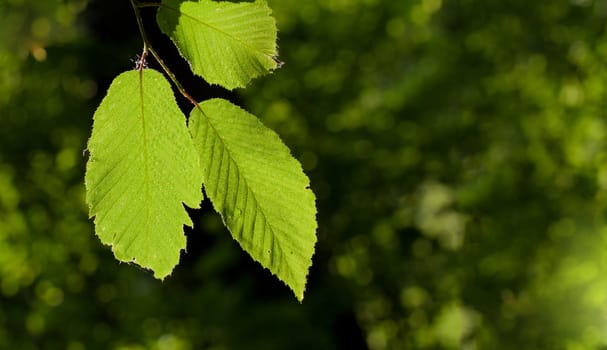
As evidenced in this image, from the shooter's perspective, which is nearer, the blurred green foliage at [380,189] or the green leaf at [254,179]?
the green leaf at [254,179]

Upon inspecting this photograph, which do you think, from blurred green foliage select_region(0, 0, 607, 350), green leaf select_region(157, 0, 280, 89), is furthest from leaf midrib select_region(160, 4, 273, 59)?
blurred green foliage select_region(0, 0, 607, 350)

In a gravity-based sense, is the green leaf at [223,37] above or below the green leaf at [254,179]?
above

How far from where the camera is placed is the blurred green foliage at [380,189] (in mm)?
3568

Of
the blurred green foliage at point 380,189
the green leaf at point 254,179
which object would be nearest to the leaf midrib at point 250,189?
the green leaf at point 254,179

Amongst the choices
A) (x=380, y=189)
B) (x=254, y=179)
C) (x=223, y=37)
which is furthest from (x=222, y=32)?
(x=380, y=189)

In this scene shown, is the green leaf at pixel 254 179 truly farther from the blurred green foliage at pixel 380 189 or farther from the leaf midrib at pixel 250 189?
the blurred green foliage at pixel 380 189

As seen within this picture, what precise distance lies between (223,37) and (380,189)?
343 centimetres

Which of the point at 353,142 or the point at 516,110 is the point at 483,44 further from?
the point at 353,142

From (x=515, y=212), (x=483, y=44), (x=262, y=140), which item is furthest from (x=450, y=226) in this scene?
(x=262, y=140)

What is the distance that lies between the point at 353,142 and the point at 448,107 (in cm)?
49

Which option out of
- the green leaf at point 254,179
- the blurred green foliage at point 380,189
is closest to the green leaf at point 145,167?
the green leaf at point 254,179

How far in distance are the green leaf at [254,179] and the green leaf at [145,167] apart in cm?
2

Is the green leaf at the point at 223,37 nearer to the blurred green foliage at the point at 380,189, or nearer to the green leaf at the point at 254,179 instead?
the green leaf at the point at 254,179

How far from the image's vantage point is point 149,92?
632 mm
